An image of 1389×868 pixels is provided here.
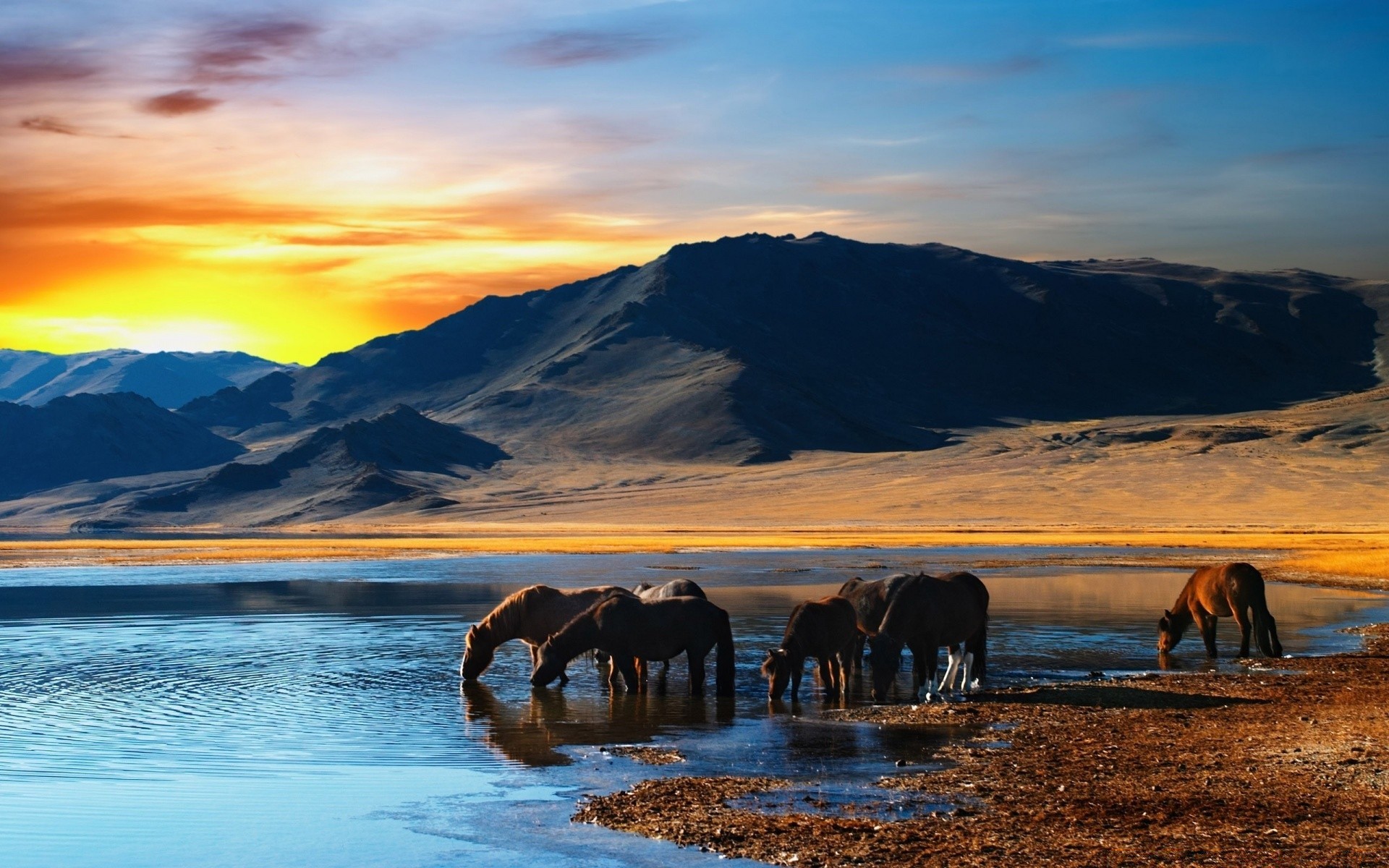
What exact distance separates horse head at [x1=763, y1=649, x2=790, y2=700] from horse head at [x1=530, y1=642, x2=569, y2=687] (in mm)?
3244

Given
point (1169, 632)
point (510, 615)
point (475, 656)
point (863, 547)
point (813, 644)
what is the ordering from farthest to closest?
point (863, 547) → point (1169, 632) → point (510, 615) → point (475, 656) → point (813, 644)

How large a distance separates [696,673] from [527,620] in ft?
12.5

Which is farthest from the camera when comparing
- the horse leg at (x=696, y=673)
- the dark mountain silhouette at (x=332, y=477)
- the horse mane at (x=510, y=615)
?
the dark mountain silhouette at (x=332, y=477)

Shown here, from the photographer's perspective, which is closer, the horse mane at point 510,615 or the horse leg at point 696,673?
the horse leg at point 696,673

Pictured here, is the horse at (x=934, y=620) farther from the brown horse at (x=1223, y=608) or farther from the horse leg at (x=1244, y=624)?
the horse leg at (x=1244, y=624)

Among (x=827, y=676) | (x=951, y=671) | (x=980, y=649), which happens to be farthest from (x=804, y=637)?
(x=980, y=649)

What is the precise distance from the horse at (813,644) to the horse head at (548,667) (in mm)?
3237

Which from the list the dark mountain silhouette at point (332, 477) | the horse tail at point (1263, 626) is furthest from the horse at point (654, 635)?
the dark mountain silhouette at point (332, 477)

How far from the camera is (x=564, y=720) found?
1922 cm

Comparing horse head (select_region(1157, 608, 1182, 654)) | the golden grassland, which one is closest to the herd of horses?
horse head (select_region(1157, 608, 1182, 654))

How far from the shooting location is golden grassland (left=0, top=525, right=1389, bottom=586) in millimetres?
58625

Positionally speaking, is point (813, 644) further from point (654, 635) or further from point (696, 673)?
point (654, 635)

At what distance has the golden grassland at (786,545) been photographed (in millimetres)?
58625

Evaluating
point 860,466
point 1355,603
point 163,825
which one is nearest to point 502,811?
point 163,825
